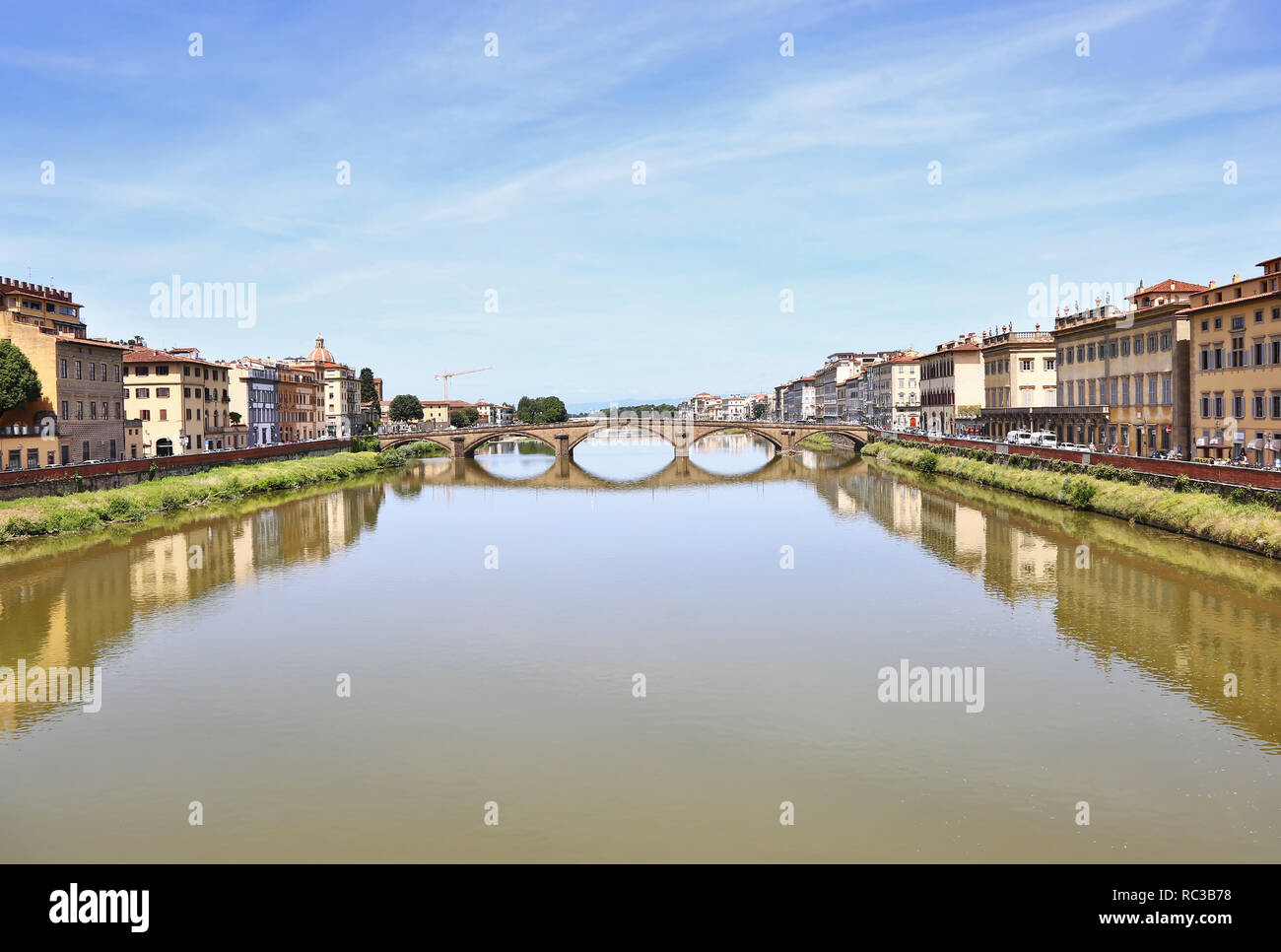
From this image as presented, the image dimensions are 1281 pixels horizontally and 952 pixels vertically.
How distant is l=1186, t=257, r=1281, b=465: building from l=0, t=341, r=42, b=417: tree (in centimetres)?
5568

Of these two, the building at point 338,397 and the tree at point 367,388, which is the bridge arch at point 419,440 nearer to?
the building at point 338,397

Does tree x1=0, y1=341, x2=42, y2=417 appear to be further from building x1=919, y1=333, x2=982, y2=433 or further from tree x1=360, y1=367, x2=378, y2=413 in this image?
tree x1=360, y1=367, x2=378, y2=413

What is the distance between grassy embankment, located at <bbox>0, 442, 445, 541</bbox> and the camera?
42.1m

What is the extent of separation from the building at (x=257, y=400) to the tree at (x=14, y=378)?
37361 mm

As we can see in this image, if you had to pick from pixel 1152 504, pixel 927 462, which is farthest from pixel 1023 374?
pixel 1152 504

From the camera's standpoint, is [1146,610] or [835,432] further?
[835,432]

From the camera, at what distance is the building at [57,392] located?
5231 centimetres

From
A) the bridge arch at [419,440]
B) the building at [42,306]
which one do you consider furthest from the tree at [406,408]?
the building at [42,306]

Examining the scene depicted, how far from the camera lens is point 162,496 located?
52.2 metres

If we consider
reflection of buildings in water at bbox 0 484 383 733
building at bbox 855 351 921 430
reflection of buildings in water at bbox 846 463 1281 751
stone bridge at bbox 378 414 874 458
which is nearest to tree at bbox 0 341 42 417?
reflection of buildings in water at bbox 0 484 383 733

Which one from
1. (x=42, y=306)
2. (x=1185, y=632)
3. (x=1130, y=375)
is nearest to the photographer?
(x=1185, y=632)

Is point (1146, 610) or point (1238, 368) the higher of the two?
point (1238, 368)

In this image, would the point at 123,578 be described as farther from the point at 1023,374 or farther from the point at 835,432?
the point at 835,432

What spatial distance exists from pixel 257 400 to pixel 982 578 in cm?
7902
